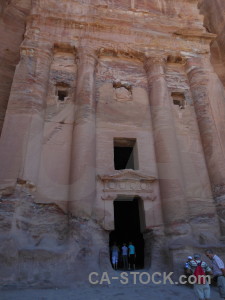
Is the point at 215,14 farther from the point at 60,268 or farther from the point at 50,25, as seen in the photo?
the point at 60,268

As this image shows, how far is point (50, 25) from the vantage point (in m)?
12.8

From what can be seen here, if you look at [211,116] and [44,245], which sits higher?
[211,116]

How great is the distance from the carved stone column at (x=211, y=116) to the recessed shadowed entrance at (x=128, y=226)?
3.87 m

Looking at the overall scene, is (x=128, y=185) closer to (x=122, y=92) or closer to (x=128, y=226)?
(x=122, y=92)

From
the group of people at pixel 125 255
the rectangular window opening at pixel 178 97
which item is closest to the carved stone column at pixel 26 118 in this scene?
the group of people at pixel 125 255

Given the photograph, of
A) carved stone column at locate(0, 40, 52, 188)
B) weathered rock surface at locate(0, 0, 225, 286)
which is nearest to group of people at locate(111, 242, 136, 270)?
weathered rock surface at locate(0, 0, 225, 286)

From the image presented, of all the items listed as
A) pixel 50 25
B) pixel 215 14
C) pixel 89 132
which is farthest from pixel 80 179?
pixel 215 14

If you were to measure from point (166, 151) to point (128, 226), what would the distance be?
219 inches

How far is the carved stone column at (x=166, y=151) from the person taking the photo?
934cm

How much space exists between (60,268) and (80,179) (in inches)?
119

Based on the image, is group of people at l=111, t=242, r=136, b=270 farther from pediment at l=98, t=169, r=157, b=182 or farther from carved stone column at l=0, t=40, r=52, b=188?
carved stone column at l=0, t=40, r=52, b=188

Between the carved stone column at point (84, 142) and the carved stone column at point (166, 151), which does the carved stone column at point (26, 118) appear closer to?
the carved stone column at point (84, 142)

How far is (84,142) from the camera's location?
33.0 feet

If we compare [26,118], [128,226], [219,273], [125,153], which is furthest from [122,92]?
[219,273]
